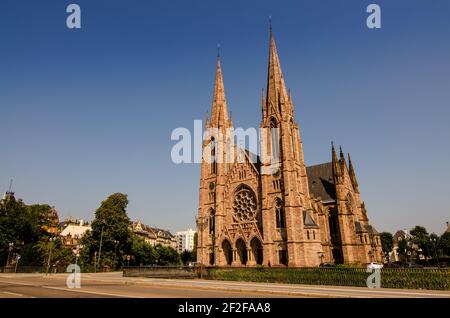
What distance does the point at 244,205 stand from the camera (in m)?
45.6

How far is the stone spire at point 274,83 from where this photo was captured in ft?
159

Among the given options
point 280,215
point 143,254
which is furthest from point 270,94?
point 143,254

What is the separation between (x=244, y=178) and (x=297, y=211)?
10.8 metres

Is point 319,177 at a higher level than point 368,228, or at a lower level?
higher

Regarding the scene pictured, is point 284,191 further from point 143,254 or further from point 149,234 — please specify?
point 149,234

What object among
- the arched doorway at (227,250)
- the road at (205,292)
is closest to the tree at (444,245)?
the arched doorway at (227,250)

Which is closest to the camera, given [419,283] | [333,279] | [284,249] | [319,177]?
[419,283]

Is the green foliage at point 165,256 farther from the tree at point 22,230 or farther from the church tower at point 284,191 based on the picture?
the church tower at point 284,191

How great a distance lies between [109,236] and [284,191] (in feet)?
96.3

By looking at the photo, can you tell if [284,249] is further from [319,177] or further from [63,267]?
[63,267]

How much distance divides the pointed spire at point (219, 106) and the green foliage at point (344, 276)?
33089 mm

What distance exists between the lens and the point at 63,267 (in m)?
46.2

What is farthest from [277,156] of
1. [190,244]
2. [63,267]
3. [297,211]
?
[190,244]

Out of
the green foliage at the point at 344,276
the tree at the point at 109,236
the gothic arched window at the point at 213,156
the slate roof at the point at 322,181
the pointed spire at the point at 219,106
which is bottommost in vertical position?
the green foliage at the point at 344,276
